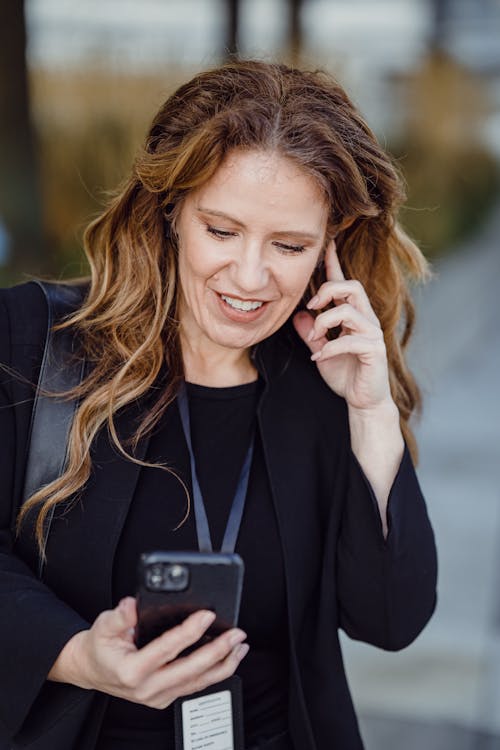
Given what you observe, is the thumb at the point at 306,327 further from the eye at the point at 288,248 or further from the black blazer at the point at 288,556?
the eye at the point at 288,248

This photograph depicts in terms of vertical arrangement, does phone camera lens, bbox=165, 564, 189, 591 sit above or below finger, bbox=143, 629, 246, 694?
above

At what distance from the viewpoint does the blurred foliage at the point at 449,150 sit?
41.9ft

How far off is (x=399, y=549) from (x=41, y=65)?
348 inches

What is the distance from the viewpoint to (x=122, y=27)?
37.9 feet

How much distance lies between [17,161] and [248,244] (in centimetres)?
510

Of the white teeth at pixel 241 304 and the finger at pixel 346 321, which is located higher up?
the white teeth at pixel 241 304

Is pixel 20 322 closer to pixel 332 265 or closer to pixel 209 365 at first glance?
pixel 209 365

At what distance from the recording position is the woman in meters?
1.79

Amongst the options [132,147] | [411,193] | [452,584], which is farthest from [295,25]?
[452,584]

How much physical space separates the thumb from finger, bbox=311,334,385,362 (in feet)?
0.35

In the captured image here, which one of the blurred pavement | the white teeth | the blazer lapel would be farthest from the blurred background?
the blazer lapel

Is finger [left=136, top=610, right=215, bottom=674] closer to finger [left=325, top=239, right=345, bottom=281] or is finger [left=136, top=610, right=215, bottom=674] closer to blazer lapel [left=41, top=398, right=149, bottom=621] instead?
blazer lapel [left=41, top=398, right=149, bottom=621]

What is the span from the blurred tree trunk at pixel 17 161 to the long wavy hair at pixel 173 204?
462 centimetres

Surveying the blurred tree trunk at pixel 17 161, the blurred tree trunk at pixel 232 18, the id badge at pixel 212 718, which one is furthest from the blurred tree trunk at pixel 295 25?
the id badge at pixel 212 718
